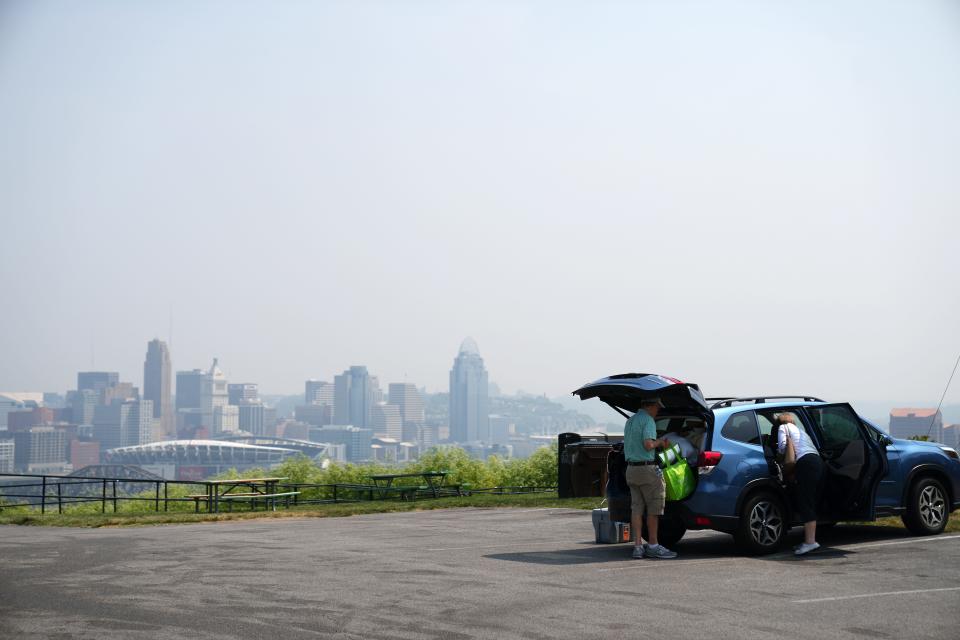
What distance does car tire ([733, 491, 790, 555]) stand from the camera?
40.2ft

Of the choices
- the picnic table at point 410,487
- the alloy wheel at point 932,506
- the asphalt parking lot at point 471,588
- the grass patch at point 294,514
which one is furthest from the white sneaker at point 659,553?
the picnic table at point 410,487

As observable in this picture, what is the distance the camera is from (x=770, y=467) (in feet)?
41.0

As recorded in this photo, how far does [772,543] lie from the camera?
1248cm

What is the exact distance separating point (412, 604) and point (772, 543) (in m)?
4.79

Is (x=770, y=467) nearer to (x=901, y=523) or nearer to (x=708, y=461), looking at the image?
(x=708, y=461)

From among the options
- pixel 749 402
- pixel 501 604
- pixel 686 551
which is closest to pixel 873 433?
pixel 749 402

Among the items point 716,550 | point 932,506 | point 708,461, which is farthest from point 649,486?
point 932,506

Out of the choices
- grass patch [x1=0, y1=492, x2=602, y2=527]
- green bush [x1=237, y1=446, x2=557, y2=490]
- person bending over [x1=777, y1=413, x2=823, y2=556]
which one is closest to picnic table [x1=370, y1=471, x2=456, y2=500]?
grass patch [x1=0, y1=492, x2=602, y2=527]

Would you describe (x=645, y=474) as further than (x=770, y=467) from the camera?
No

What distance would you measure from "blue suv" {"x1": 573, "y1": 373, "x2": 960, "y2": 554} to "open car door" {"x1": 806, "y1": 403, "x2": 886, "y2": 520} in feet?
0.04

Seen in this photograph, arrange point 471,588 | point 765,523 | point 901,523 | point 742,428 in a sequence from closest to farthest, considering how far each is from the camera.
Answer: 1. point 471,588
2. point 765,523
3. point 742,428
4. point 901,523

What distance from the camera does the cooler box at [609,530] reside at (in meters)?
14.2

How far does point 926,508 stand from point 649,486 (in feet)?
12.7

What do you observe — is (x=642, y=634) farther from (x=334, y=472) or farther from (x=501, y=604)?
(x=334, y=472)
